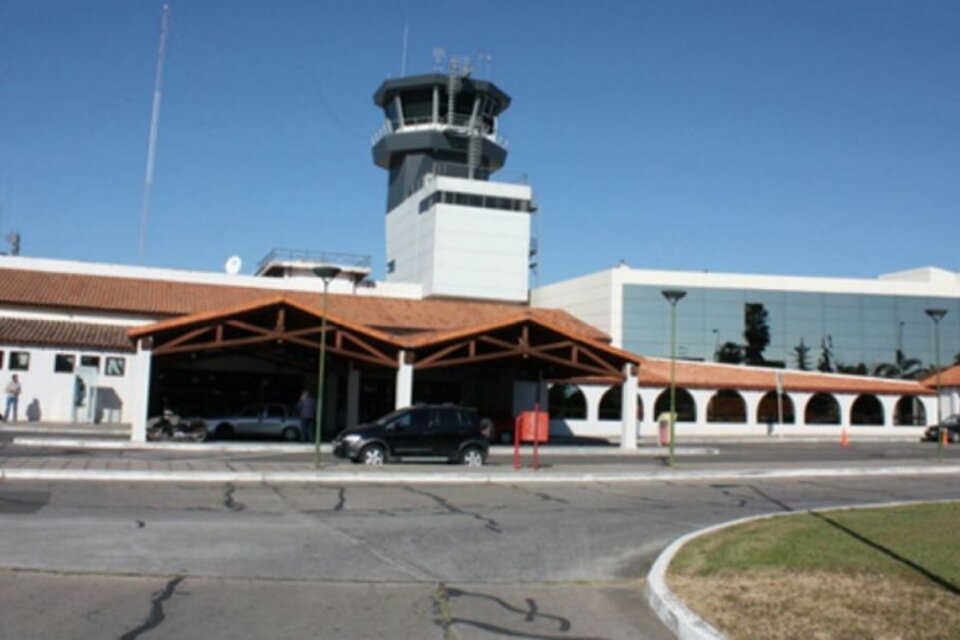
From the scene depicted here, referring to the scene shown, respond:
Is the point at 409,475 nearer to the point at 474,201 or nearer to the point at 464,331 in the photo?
the point at 464,331

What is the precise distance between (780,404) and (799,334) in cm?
2107

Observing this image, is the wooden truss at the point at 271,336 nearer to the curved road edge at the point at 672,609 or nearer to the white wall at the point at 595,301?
the curved road edge at the point at 672,609

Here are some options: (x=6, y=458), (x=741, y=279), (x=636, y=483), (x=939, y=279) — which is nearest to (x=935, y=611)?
(x=636, y=483)

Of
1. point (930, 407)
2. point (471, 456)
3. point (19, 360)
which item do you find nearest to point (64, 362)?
point (19, 360)

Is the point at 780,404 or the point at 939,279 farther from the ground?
the point at 939,279

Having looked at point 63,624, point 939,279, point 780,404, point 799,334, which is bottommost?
point 63,624

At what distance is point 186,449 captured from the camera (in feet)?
94.2

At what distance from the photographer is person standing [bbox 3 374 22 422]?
123 ft

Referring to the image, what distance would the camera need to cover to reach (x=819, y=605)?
7.73 metres

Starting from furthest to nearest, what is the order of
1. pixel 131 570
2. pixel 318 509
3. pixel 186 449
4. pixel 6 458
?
pixel 186 449 < pixel 6 458 < pixel 318 509 < pixel 131 570

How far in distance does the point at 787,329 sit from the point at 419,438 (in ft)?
173

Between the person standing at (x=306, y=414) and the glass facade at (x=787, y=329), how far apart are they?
39.0 metres

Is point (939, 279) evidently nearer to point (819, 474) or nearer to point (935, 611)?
point (819, 474)

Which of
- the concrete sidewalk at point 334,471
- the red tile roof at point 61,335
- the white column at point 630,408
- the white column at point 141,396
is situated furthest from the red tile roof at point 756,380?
the white column at point 141,396
